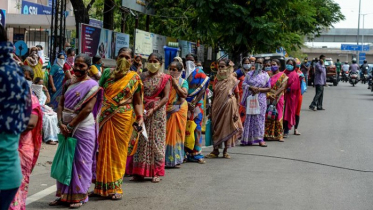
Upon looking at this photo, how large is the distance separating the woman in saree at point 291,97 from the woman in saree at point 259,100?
1746 mm

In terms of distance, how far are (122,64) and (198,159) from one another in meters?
3.58

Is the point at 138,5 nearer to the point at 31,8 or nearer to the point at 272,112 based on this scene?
the point at 272,112

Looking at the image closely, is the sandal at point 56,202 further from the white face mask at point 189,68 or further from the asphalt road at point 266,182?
the white face mask at point 189,68

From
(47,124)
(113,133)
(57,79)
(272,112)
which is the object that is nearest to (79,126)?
(113,133)

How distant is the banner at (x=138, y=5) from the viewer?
71.6 ft

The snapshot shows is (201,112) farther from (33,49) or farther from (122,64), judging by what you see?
(33,49)

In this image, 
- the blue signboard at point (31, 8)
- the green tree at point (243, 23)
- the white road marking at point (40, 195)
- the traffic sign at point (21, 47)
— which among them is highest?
the blue signboard at point (31, 8)

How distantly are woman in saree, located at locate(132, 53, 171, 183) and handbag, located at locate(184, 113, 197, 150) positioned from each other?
5.47 feet

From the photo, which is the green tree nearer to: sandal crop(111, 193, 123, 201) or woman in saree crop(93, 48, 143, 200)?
woman in saree crop(93, 48, 143, 200)

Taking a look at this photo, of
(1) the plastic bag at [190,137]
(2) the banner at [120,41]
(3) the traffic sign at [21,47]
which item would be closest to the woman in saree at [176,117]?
(1) the plastic bag at [190,137]

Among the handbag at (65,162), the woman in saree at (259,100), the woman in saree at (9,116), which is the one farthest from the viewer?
the woman in saree at (259,100)

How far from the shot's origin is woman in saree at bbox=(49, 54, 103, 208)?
696cm

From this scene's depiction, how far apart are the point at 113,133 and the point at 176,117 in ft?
7.93

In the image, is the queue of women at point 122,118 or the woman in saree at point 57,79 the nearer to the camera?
the queue of women at point 122,118
